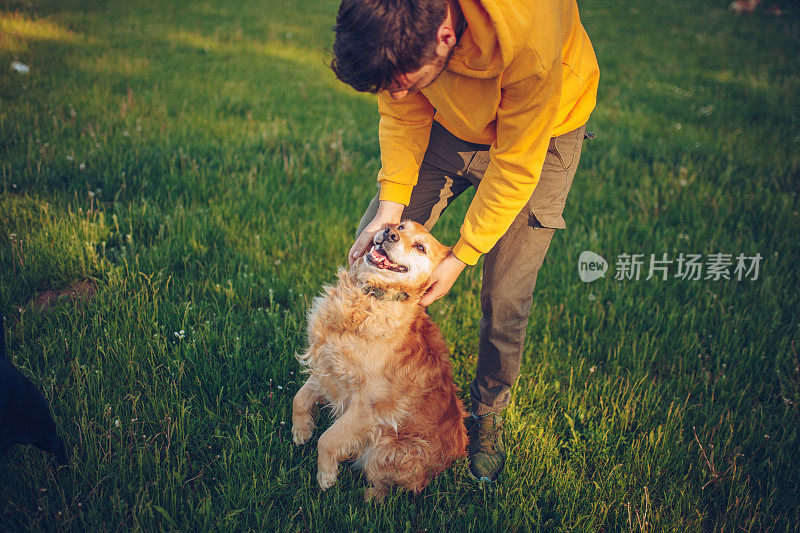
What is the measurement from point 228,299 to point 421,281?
1.57 metres

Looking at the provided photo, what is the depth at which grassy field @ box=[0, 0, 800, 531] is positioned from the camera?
2391 mm

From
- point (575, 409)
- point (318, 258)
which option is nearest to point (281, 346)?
point (318, 258)

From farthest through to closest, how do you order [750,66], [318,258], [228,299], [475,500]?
[750,66] < [318,258] < [228,299] < [475,500]

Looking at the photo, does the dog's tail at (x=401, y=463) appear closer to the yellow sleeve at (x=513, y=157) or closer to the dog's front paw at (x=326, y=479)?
the dog's front paw at (x=326, y=479)

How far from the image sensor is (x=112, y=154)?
4.65 m

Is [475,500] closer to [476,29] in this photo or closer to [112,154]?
[476,29]

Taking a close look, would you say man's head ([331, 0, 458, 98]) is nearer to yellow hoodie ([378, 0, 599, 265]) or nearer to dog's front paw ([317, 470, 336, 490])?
yellow hoodie ([378, 0, 599, 265])

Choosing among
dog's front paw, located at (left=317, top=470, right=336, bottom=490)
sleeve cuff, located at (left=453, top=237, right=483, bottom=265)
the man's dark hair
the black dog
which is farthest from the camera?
dog's front paw, located at (left=317, top=470, right=336, bottom=490)

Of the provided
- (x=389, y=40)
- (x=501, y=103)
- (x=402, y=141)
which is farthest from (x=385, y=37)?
(x=402, y=141)

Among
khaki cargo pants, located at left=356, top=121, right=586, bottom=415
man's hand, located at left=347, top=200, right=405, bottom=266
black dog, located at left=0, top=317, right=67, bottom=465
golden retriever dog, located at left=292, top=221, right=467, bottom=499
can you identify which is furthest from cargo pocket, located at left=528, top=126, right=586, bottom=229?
black dog, located at left=0, top=317, right=67, bottom=465

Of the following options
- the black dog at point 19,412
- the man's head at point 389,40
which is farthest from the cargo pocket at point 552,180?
the black dog at point 19,412

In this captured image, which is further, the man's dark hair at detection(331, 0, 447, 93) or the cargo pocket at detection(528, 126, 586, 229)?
the cargo pocket at detection(528, 126, 586, 229)

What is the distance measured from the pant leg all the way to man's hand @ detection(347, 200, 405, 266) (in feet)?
1.86

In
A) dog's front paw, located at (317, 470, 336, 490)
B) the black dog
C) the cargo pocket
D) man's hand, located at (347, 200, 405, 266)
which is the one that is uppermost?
the cargo pocket
